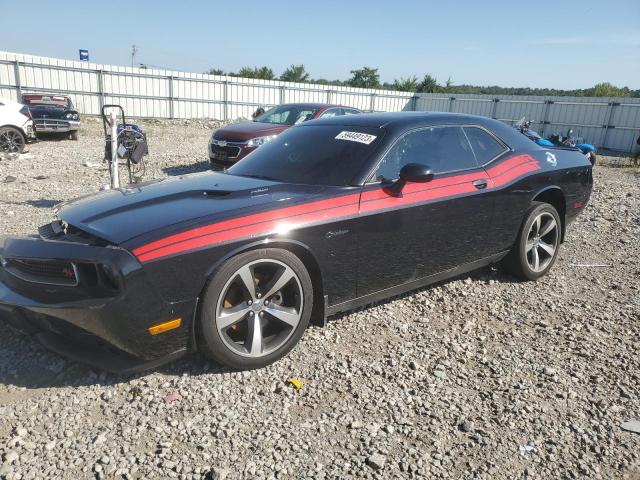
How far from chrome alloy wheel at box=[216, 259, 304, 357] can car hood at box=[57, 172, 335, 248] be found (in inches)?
15.1

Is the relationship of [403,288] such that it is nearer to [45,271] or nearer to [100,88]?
[45,271]

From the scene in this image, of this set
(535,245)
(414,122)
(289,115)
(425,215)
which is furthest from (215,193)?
(289,115)

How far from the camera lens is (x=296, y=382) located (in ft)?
9.62

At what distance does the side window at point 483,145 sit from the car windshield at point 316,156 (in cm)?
98

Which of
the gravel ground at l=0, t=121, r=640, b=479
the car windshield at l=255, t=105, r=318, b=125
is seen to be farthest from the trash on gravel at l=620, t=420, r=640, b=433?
the car windshield at l=255, t=105, r=318, b=125

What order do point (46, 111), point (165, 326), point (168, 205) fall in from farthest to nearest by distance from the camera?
point (46, 111) < point (168, 205) < point (165, 326)

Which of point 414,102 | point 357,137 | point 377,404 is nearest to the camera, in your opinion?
point 377,404

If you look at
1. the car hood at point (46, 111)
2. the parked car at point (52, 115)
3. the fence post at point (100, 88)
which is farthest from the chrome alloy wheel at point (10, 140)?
the fence post at point (100, 88)

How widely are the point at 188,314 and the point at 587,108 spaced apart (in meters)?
21.2

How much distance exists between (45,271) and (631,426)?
326 centimetres

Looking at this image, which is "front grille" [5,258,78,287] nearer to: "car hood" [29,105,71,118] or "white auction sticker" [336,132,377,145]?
"white auction sticker" [336,132,377,145]

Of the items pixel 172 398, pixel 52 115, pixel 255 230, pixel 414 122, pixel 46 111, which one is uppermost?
pixel 414 122

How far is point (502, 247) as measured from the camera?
437 cm

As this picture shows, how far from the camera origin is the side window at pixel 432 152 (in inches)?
142
